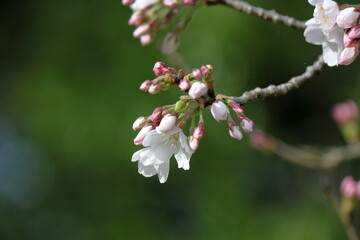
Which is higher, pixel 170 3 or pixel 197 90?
pixel 170 3

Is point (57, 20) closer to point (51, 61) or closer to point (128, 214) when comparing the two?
point (51, 61)

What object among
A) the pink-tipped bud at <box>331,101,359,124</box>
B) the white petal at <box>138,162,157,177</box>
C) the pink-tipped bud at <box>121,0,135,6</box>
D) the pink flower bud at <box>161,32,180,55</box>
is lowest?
the white petal at <box>138,162,157,177</box>

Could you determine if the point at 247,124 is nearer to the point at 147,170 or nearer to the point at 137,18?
Result: the point at 147,170

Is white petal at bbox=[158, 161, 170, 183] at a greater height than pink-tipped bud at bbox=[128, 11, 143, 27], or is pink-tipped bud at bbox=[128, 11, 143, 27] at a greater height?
pink-tipped bud at bbox=[128, 11, 143, 27]

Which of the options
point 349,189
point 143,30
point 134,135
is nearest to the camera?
point 143,30

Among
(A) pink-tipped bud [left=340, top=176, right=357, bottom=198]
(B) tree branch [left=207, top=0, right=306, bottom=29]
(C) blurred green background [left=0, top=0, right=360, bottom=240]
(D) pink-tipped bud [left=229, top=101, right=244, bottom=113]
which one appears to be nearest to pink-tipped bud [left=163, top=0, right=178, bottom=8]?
(B) tree branch [left=207, top=0, right=306, bottom=29]

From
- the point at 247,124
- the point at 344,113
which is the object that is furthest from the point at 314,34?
the point at 344,113

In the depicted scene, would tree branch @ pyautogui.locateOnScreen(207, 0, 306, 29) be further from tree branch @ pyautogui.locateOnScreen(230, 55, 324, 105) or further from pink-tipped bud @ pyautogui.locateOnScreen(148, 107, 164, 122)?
pink-tipped bud @ pyautogui.locateOnScreen(148, 107, 164, 122)
